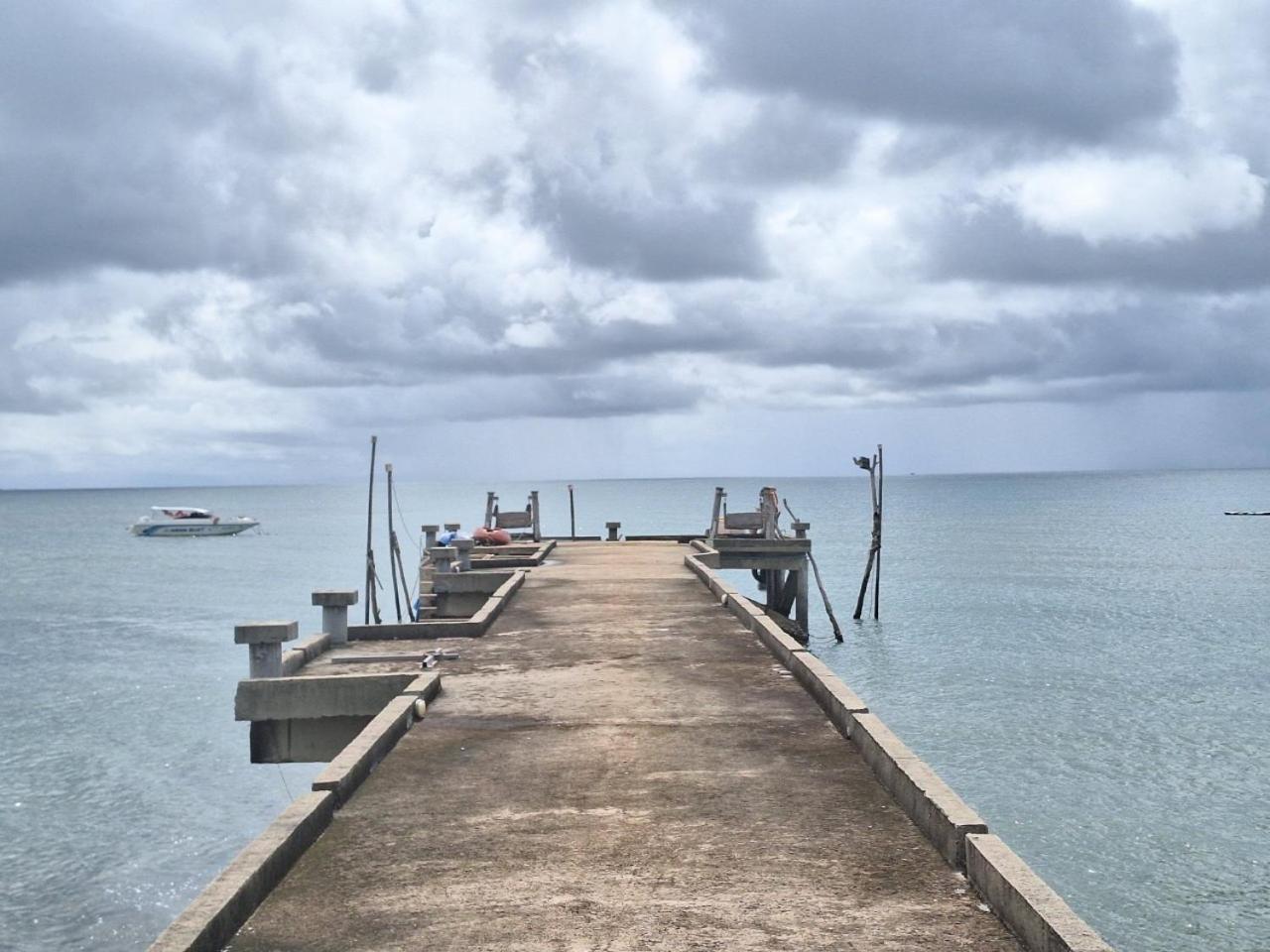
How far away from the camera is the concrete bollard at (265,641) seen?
1207 centimetres

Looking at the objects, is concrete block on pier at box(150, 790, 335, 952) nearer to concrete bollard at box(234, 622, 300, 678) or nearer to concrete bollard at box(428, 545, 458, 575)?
concrete bollard at box(234, 622, 300, 678)

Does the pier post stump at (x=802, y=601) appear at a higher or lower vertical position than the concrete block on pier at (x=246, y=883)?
lower

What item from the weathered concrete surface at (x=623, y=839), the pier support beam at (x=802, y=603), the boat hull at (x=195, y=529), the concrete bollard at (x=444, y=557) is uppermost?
the concrete bollard at (x=444, y=557)

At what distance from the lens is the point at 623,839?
6.92 m

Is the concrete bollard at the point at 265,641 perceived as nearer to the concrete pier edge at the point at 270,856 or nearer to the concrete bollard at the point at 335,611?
the concrete bollard at the point at 335,611

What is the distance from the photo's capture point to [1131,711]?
25531 mm

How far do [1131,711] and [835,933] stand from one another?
2254 cm

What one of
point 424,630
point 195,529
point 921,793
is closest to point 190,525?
point 195,529

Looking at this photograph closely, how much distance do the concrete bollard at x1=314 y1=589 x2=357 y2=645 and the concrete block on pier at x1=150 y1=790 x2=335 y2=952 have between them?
296 inches

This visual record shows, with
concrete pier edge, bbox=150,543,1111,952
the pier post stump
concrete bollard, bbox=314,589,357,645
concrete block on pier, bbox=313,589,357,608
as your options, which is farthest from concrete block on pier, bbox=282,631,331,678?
the pier post stump

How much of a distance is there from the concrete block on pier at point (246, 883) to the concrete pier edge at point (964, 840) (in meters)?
3.73

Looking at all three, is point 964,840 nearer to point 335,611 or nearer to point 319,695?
point 319,695

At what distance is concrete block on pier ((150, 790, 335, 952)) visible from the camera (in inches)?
208

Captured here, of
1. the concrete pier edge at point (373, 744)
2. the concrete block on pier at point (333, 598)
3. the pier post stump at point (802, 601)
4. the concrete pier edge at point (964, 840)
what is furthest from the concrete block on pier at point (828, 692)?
the pier post stump at point (802, 601)
